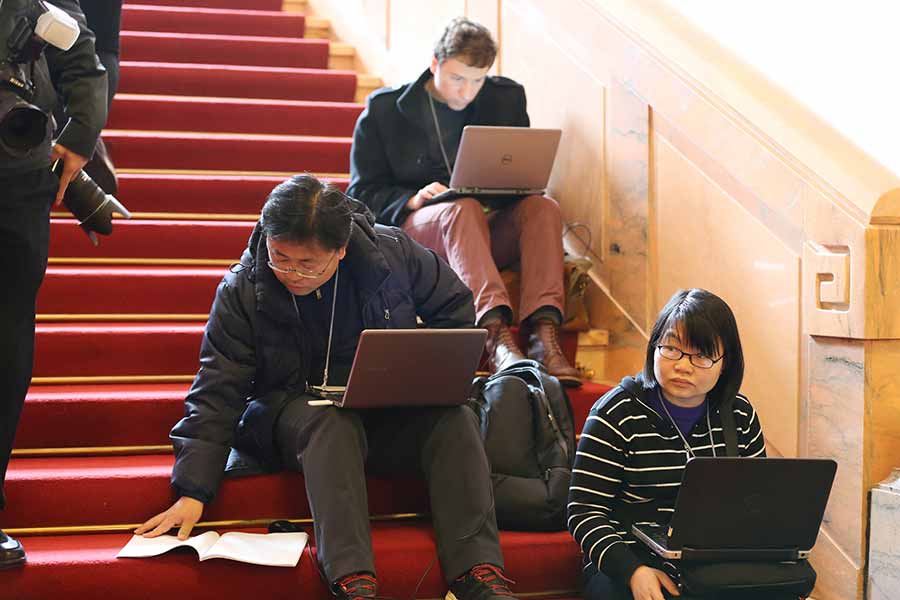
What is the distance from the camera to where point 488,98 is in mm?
3648

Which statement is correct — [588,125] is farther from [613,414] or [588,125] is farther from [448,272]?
[613,414]

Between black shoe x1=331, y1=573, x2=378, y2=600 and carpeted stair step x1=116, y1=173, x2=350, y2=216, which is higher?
carpeted stair step x1=116, y1=173, x2=350, y2=216

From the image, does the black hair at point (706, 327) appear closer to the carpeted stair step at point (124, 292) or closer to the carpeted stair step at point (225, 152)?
the carpeted stair step at point (124, 292)

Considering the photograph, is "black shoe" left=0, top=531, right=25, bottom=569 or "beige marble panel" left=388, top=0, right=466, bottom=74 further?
"beige marble panel" left=388, top=0, right=466, bottom=74

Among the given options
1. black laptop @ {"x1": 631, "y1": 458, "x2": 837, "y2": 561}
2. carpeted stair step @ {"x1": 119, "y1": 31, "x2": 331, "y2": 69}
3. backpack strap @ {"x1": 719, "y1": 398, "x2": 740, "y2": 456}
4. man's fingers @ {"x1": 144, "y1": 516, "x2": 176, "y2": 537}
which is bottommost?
man's fingers @ {"x1": 144, "y1": 516, "x2": 176, "y2": 537}

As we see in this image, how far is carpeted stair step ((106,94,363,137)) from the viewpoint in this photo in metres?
4.38

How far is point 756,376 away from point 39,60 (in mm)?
1934

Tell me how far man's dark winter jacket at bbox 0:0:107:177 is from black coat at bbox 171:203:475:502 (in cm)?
43

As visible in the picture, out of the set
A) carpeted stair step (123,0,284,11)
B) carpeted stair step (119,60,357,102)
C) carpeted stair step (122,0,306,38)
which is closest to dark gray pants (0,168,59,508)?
carpeted stair step (119,60,357,102)

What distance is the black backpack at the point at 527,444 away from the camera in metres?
2.57

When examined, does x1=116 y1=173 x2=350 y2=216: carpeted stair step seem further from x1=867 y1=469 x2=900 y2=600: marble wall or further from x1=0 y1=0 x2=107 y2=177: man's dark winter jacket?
x1=867 y1=469 x2=900 y2=600: marble wall

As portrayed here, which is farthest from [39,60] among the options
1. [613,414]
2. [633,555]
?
[633,555]

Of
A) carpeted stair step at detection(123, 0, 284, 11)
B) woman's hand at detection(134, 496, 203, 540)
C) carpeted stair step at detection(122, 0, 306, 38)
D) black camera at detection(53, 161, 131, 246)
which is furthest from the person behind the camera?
carpeted stair step at detection(123, 0, 284, 11)

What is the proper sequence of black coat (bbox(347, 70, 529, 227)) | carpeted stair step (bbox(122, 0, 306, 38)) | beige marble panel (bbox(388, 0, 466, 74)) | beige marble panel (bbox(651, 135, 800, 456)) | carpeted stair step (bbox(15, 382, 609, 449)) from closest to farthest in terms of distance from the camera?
carpeted stair step (bbox(15, 382, 609, 449)) < beige marble panel (bbox(651, 135, 800, 456)) < black coat (bbox(347, 70, 529, 227)) < beige marble panel (bbox(388, 0, 466, 74)) < carpeted stair step (bbox(122, 0, 306, 38))
